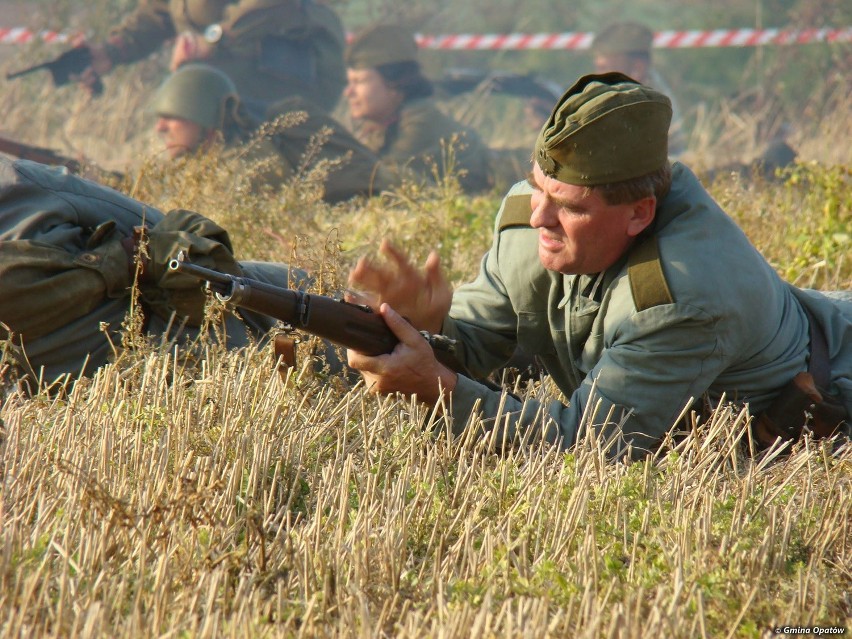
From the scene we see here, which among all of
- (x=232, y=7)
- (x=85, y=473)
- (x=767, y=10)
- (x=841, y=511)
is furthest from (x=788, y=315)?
(x=767, y=10)

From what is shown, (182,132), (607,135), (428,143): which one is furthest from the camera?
(428,143)

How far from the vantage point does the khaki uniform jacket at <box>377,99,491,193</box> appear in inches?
443

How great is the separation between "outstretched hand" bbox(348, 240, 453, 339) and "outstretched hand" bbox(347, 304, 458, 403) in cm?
14

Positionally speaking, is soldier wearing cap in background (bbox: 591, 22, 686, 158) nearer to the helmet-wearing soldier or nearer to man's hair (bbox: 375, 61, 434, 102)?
man's hair (bbox: 375, 61, 434, 102)

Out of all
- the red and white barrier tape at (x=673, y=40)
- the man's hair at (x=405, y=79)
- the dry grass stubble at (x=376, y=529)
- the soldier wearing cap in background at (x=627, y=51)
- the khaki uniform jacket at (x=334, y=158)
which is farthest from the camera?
the red and white barrier tape at (x=673, y=40)

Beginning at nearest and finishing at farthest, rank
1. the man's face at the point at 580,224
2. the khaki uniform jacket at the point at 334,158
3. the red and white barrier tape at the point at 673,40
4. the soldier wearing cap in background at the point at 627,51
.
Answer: the man's face at the point at 580,224
the khaki uniform jacket at the point at 334,158
the soldier wearing cap in background at the point at 627,51
the red and white barrier tape at the point at 673,40

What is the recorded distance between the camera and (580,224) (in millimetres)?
3502

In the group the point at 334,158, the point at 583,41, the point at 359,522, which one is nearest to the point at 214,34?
the point at 334,158

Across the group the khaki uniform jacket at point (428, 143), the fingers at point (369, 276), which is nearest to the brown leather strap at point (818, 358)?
the fingers at point (369, 276)

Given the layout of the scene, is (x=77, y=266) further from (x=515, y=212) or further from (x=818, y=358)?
(x=818, y=358)

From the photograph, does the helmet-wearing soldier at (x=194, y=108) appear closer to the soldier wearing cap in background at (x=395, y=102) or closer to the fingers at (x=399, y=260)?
the soldier wearing cap in background at (x=395, y=102)

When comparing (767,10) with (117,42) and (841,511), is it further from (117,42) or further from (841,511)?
(841,511)

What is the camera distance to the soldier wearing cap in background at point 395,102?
11.8 meters

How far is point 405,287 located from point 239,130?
6.91 metres
